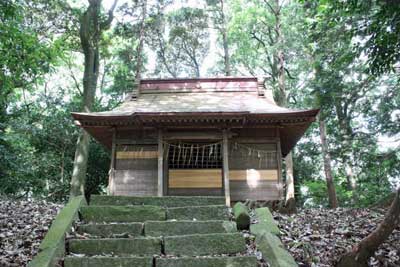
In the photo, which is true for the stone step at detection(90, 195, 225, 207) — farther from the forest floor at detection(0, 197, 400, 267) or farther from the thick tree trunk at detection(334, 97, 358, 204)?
the thick tree trunk at detection(334, 97, 358, 204)

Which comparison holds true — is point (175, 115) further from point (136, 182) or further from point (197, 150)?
point (136, 182)

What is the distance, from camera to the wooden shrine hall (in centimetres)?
A: 1008

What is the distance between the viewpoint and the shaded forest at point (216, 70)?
7.17 metres

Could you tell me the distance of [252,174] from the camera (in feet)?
34.8

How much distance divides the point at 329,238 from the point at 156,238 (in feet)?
9.33

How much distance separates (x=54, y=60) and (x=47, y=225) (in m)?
3.42

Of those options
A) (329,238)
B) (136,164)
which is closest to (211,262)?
(329,238)

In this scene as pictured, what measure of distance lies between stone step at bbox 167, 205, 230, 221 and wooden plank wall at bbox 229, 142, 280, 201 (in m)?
4.53

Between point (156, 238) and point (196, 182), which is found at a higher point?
point (196, 182)

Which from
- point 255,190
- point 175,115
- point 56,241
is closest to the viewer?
point 56,241

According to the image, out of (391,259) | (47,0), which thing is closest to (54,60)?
(391,259)

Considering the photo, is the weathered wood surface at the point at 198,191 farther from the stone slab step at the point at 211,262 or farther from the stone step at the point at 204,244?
the stone slab step at the point at 211,262

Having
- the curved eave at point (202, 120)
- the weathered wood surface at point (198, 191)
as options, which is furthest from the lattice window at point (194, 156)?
the weathered wood surface at point (198, 191)

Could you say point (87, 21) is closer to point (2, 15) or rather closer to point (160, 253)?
point (2, 15)
